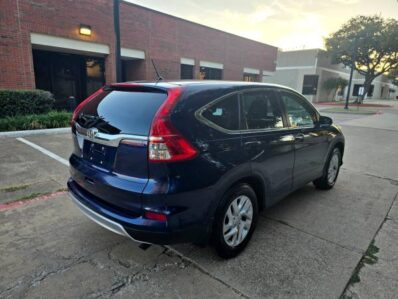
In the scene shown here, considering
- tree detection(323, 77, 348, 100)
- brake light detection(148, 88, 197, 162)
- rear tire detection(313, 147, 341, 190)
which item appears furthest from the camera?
tree detection(323, 77, 348, 100)

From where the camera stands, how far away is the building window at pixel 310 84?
3794 cm

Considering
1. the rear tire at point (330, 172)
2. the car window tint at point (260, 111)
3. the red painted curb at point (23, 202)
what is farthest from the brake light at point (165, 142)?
the rear tire at point (330, 172)

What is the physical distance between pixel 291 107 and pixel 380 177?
325 centimetres

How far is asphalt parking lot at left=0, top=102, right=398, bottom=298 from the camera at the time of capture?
7.55 feet

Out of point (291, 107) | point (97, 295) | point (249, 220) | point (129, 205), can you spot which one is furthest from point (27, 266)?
point (291, 107)

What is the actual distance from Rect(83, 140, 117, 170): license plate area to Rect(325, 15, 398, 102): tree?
3131cm

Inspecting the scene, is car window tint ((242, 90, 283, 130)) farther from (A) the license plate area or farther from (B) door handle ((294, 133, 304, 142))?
(A) the license plate area

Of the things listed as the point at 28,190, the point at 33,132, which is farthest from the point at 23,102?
the point at 28,190

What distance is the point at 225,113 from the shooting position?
254 cm

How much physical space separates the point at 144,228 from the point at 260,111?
1.71m

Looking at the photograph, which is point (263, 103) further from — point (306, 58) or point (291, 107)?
point (306, 58)

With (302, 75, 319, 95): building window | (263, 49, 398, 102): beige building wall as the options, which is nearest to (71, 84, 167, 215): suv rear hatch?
(263, 49, 398, 102): beige building wall

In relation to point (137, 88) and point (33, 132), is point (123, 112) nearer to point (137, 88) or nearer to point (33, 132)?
point (137, 88)

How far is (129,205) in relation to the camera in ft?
7.25
